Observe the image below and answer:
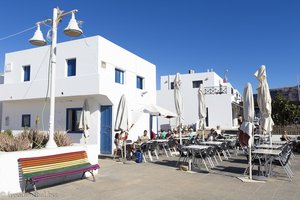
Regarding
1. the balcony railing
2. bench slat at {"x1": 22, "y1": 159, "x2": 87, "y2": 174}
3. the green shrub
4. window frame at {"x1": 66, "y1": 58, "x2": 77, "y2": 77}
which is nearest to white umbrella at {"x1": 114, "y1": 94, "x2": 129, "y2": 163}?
the green shrub

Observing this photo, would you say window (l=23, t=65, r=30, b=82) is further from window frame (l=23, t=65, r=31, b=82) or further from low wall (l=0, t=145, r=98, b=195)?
low wall (l=0, t=145, r=98, b=195)

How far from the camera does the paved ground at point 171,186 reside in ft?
18.2

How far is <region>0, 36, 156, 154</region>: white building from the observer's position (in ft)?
42.2

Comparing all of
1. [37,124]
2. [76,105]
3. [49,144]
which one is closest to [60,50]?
[76,105]

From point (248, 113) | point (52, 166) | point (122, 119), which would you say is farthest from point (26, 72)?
point (248, 113)

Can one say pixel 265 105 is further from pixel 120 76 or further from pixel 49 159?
pixel 120 76

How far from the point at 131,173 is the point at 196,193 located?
281cm

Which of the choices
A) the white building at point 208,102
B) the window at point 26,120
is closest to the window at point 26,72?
the window at point 26,120

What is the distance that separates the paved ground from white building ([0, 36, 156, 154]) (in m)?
4.99

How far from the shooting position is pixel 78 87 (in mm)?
12656

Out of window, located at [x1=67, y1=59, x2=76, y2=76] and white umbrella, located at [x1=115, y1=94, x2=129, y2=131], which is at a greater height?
window, located at [x1=67, y1=59, x2=76, y2=76]

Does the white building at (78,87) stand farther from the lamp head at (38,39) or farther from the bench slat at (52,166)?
the bench slat at (52,166)

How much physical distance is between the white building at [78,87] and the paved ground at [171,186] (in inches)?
196

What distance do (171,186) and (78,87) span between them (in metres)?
8.00
